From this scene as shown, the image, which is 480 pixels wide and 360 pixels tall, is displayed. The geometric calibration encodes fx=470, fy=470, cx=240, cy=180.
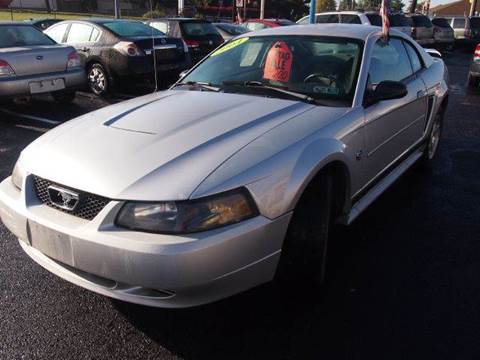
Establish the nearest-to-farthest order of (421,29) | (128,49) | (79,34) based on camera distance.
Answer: (128,49)
(79,34)
(421,29)

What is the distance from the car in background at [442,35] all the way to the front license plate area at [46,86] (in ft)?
61.2

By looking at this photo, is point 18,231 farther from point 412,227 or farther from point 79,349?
point 412,227

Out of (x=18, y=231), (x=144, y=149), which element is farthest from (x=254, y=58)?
(x=18, y=231)

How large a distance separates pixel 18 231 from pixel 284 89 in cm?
189

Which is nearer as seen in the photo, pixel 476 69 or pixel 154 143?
pixel 154 143

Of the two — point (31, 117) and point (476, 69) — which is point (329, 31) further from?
point (476, 69)

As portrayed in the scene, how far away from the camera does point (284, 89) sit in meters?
3.25

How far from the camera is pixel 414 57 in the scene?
4.51 meters

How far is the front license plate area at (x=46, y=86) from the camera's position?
696 cm

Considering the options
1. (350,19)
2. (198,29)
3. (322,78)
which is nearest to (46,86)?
(198,29)

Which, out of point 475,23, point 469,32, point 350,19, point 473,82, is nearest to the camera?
point 473,82

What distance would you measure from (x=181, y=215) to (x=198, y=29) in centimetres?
957

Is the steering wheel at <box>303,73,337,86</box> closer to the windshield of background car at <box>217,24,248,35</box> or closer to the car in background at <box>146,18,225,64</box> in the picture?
the car in background at <box>146,18,225,64</box>

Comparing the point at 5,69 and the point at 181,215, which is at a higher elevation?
the point at 5,69
